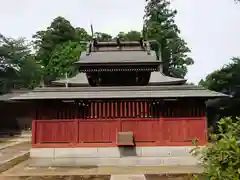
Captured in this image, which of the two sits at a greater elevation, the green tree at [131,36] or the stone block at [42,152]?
the green tree at [131,36]

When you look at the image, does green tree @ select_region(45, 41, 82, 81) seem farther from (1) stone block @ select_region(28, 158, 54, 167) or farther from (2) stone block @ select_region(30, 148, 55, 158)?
(1) stone block @ select_region(28, 158, 54, 167)

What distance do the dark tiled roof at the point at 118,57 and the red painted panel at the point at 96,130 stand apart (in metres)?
3.53

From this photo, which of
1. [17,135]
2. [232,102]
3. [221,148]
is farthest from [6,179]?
[232,102]

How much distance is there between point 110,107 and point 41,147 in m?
2.69

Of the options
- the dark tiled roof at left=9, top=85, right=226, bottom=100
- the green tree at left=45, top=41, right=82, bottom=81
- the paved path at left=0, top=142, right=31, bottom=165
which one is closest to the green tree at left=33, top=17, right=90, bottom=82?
the green tree at left=45, top=41, right=82, bottom=81

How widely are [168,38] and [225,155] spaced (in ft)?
130

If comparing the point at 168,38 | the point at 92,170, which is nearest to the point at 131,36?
the point at 168,38

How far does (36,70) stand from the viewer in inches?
1522

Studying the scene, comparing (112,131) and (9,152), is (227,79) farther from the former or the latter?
(9,152)

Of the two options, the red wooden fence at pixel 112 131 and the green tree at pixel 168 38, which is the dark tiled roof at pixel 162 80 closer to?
the red wooden fence at pixel 112 131

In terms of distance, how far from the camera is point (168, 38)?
4188 centimetres

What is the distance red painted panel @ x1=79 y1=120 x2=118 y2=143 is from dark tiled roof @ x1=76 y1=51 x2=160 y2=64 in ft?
11.6

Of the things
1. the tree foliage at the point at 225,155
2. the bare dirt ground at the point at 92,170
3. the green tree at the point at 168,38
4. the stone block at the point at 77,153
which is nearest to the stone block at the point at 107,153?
the stone block at the point at 77,153

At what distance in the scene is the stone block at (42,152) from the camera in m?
10.1
